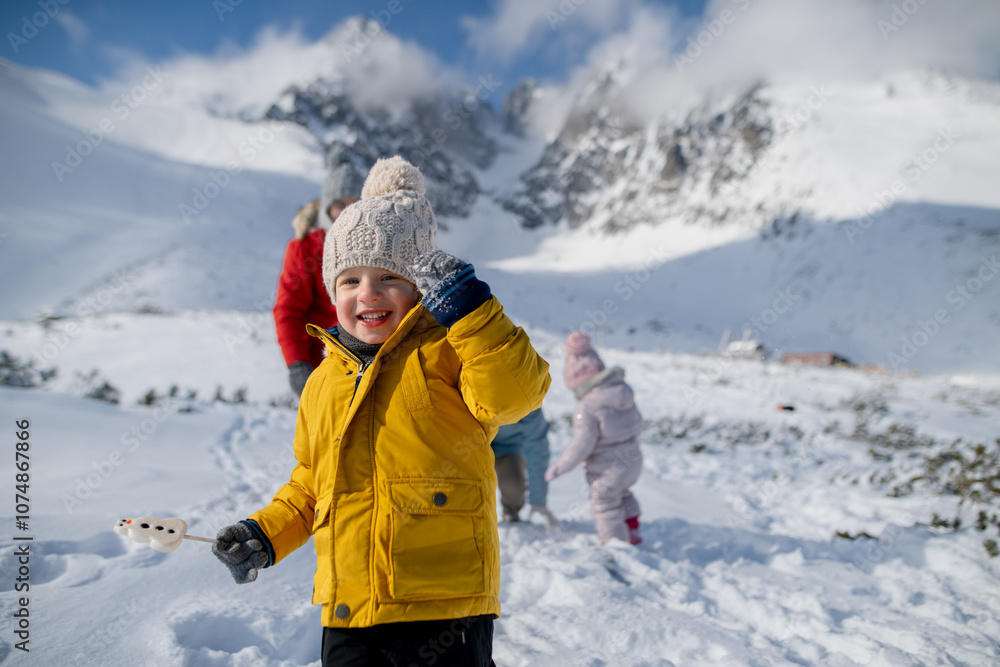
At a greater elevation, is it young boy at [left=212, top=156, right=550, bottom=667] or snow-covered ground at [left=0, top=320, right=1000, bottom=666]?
young boy at [left=212, top=156, right=550, bottom=667]

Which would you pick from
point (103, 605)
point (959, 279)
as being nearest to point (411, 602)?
point (103, 605)

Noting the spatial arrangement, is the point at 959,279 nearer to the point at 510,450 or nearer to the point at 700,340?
the point at 700,340

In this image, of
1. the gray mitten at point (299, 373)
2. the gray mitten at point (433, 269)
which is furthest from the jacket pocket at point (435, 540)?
the gray mitten at point (299, 373)

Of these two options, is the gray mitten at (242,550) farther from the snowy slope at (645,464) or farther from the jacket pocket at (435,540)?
the snowy slope at (645,464)

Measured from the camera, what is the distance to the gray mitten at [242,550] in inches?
53.9

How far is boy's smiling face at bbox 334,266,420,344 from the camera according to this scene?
58.6 inches

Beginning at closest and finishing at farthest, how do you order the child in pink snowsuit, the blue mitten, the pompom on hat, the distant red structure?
the blue mitten → the child in pink snowsuit → the pompom on hat → the distant red structure

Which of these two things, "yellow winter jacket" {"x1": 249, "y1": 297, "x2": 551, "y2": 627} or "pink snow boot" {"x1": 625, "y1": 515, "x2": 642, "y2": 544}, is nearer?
"yellow winter jacket" {"x1": 249, "y1": 297, "x2": 551, "y2": 627}
